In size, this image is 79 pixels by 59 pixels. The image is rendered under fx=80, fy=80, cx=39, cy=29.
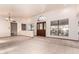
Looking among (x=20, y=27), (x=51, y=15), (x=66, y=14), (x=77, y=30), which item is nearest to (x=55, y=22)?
(x=51, y=15)

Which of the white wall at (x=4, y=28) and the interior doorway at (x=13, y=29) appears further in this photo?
the interior doorway at (x=13, y=29)

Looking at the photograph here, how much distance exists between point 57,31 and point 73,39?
216cm

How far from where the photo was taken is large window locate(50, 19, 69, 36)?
7998 millimetres

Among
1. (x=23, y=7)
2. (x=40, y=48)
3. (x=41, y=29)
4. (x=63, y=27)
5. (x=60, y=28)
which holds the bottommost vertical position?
(x=40, y=48)

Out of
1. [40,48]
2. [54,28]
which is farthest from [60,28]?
[40,48]

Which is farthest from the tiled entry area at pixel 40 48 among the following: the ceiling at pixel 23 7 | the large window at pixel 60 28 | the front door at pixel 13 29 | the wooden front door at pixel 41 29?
the wooden front door at pixel 41 29

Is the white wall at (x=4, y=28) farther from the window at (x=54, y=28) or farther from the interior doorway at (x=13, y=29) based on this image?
the window at (x=54, y=28)

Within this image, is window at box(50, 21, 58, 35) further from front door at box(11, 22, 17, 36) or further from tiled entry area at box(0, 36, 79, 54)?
front door at box(11, 22, 17, 36)

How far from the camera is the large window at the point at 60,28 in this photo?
8.00 meters

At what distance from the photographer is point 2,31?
8.65m

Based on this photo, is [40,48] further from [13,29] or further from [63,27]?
[13,29]

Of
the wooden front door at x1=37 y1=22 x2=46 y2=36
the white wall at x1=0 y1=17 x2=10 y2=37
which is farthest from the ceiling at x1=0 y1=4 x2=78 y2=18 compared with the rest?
the wooden front door at x1=37 y1=22 x2=46 y2=36

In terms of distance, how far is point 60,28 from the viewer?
868 centimetres
